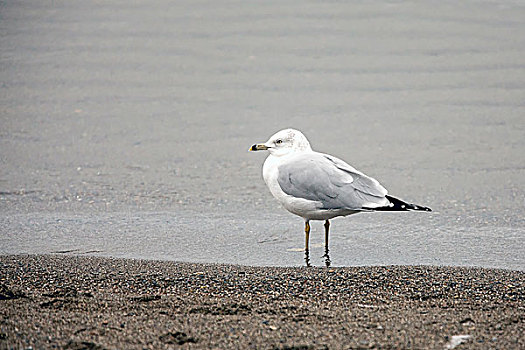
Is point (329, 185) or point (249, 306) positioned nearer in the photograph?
point (249, 306)

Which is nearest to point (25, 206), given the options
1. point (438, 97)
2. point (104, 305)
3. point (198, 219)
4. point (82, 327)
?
point (198, 219)

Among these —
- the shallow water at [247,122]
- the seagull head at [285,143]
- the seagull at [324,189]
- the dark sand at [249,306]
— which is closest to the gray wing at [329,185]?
the seagull at [324,189]

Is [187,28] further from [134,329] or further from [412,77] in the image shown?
[134,329]

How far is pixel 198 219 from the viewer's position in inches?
224

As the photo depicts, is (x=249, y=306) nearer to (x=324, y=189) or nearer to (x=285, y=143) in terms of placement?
(x=324, y=189)

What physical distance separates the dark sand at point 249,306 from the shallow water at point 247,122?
664 millimetres

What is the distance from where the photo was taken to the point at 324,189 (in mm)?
4770

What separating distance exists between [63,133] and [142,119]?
3.03ft

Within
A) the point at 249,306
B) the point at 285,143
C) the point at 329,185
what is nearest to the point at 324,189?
the point at 329,185

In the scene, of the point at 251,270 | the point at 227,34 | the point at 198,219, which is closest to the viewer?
the point at 251,270

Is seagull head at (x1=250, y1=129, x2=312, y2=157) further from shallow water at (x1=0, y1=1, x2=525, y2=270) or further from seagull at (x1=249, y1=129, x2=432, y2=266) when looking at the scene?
shallow water at (x1=0, y1=1, x2=525, y2=270)

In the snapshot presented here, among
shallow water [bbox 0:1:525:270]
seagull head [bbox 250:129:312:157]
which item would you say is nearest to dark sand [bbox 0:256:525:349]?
shallow water [bbox 0:1:525:270]

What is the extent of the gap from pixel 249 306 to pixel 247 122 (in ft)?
16.5

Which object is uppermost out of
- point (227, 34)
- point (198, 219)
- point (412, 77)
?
point (227, 34)
